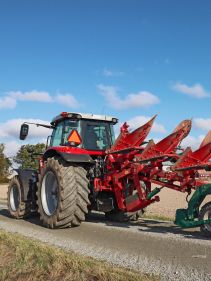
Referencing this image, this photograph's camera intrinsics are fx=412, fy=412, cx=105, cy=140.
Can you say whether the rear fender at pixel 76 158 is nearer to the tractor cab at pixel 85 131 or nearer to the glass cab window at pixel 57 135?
the tractor cab at pixel 85 131

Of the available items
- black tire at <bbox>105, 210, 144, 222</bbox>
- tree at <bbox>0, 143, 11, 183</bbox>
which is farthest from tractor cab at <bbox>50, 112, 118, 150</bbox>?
tree at <bbox>0, 143, 11, 183</bbox>

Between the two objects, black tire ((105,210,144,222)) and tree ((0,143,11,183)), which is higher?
tree ((0,143,11,183))

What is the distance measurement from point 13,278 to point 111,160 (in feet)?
13.9

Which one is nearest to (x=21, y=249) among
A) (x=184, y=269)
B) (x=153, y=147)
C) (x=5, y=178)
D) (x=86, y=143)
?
(x=184, y=269)

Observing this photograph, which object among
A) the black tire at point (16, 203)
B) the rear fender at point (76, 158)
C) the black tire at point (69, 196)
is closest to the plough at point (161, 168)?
the rear fender at point (76, 158)

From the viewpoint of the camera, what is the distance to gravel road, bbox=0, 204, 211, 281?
15.9 feet

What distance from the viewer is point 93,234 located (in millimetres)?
7441

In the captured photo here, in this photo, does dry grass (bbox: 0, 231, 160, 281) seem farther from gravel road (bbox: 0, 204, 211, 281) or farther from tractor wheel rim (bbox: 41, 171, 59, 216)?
tractor wheel rim (bbox: 41, 171, 59, 216)

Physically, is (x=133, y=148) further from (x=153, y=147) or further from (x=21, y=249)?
(x=21, y=249)

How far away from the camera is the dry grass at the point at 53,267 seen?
450cm

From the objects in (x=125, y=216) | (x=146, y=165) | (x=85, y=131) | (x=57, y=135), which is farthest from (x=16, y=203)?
(x=146, y=165)

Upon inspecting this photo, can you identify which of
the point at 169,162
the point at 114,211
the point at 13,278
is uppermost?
the point at 169,162

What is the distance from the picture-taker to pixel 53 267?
16.1 ft

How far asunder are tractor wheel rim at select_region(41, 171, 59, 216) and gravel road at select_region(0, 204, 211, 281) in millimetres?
447
